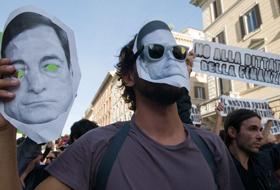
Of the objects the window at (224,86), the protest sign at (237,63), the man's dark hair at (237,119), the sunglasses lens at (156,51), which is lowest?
the man's dark hair at (237,119)

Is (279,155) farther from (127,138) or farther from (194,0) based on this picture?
(194,0)

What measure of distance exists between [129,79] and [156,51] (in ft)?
0.99

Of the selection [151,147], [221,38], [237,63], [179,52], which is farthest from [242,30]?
[151,147]

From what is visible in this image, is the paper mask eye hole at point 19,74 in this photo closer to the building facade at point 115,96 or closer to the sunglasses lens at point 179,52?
the sunglasses lens at point 179,52

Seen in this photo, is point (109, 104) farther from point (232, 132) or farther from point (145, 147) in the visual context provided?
point (145, 147)

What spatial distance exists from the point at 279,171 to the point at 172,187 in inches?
67.5

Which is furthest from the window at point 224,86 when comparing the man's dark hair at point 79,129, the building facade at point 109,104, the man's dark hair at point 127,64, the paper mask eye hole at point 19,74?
the building facade at point 109,104

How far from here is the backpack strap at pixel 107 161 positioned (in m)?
1.22

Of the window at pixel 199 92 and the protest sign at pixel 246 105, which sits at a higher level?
the window at pixel 199 92

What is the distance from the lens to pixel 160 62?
149 centimetres

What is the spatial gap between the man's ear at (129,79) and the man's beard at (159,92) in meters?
0.14

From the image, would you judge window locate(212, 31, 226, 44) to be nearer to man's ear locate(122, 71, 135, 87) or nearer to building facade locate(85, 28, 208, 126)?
building facade locate(85, 28, 208, 126)

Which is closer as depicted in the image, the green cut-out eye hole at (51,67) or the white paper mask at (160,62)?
the green cut-out eye hole at (51,67)

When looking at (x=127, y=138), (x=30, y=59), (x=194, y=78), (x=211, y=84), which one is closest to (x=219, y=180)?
(x=127, y=138)
